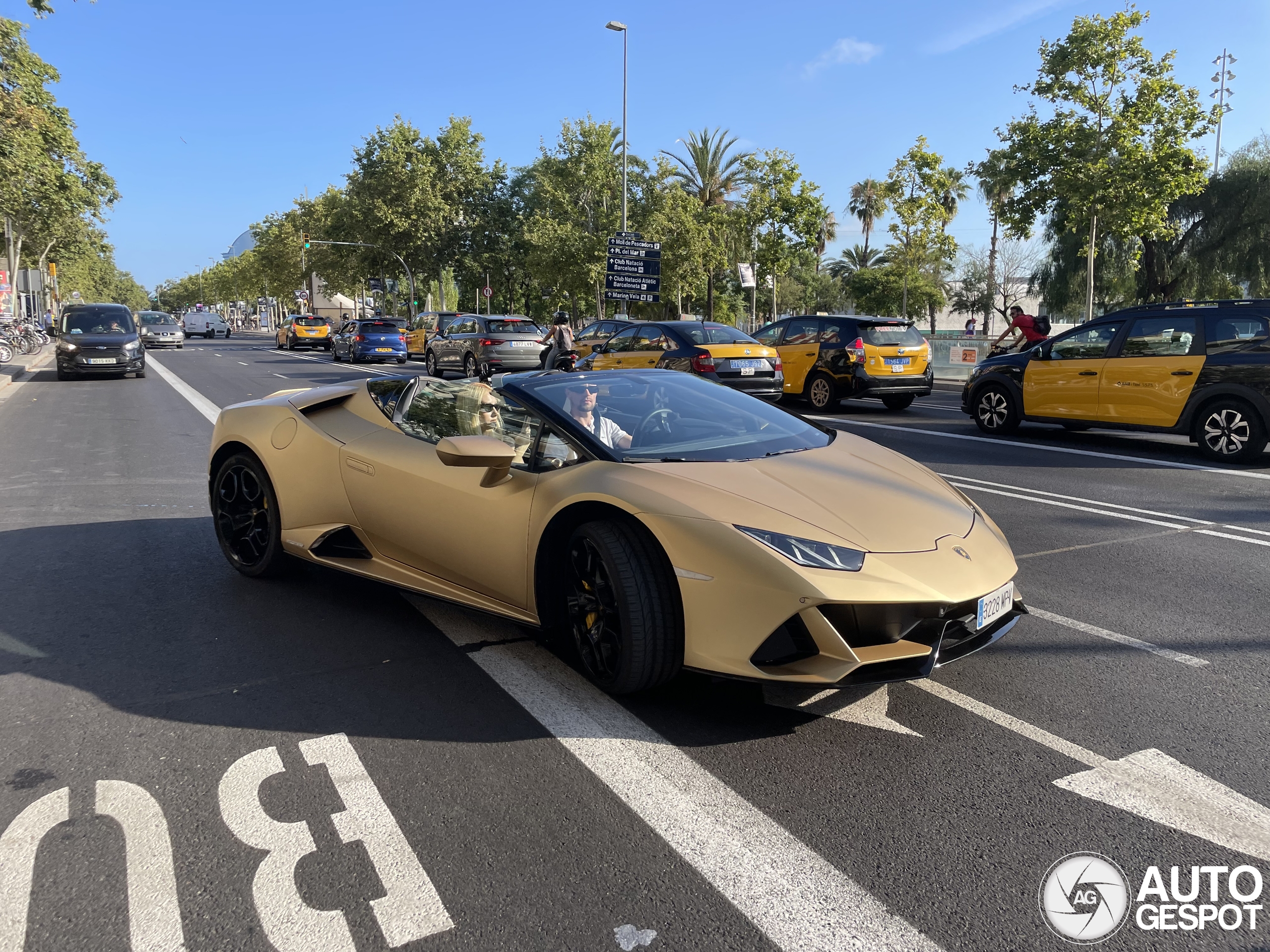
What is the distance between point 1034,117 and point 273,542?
23321 mm

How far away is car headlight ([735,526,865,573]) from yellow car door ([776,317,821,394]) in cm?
1256

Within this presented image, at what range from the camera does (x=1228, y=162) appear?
3309 cm

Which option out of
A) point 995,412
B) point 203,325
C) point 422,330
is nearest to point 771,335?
point 995,412

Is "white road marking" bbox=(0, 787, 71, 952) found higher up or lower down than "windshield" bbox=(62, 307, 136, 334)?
lower down

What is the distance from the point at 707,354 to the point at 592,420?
1028 centimetres

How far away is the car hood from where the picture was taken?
124 inches

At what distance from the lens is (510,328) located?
22609 mm

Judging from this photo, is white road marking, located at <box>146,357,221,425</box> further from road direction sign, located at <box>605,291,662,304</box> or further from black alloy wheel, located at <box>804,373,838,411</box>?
road direction sign, located at <box>605,291,662,304</box>

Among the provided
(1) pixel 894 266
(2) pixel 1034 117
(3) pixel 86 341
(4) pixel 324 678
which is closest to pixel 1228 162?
(2) pixel 1034 117

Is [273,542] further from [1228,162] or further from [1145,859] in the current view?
[1228,162]

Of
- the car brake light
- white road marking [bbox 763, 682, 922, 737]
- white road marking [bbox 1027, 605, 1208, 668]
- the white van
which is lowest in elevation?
white road marking [bbox 763, 682, 922, 737]

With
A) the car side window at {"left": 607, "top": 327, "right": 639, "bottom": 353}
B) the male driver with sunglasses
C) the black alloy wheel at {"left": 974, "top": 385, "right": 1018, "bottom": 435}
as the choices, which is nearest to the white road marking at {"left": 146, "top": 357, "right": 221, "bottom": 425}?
the car side window at {"left": 607, "top": 327, "right": 639, "bottom": 353}

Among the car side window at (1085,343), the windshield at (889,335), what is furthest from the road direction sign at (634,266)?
the car side window at (1085,343)

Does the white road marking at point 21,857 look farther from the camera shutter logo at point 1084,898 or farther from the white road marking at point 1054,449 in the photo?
the white road marking at point 1054,449
